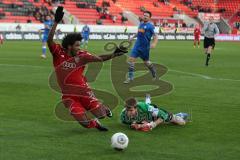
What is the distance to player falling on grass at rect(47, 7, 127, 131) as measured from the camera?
28.3ft

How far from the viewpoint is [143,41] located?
17156 millimetres

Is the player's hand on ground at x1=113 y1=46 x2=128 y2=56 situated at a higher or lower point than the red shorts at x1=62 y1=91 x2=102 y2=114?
higher

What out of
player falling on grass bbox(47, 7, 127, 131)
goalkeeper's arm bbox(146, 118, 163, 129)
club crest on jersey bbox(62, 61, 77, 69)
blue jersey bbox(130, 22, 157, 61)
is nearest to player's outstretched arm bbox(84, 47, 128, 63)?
player falling on grass bbox(47, 7, 127, 131)

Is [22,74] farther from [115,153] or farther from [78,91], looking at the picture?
[115,153]

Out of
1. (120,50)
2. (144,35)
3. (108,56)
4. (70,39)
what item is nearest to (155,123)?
(108,56)

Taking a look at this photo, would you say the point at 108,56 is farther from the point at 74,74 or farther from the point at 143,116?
the point at 143,116

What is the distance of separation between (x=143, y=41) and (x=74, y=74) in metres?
8.46

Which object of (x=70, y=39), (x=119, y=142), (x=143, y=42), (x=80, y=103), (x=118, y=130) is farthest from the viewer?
(x=143, y=42)

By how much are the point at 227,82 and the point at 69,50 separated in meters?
9.11

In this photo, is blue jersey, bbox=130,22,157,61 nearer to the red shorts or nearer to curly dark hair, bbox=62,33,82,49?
the red shorts

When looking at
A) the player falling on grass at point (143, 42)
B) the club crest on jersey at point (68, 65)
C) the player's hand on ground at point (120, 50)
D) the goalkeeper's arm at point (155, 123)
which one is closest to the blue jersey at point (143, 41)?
the player falling on grass at point (143, 42)

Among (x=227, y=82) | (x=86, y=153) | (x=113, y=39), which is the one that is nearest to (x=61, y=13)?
(x=86, y=153)

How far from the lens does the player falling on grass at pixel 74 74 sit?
8.63 m

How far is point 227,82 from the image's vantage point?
1680cm
